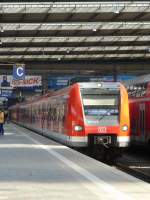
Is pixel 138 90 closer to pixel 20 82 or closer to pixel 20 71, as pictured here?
pixel 20 71

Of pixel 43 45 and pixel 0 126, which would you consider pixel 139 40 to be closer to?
pixel 43 45

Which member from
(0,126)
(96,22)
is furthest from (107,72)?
(0,126)

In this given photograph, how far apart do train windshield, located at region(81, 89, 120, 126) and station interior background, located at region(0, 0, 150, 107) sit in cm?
1082

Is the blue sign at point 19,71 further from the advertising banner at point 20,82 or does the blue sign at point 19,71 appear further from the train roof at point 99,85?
the train roof at point 99,85

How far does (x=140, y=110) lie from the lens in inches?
941

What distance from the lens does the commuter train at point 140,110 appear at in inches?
906

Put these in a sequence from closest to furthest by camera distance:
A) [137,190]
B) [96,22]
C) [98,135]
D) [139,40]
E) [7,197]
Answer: [7,197], [137,190], [98,135], [96,22], [139,40]

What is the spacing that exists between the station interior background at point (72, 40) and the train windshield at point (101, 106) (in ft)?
35.5

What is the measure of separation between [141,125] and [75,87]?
10.8ft

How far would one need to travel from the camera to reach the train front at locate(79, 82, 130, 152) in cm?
2139

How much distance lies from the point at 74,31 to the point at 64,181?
101 feet

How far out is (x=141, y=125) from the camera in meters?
23.9

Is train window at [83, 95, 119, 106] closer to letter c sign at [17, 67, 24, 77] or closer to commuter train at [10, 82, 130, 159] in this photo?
commuter train at [10, 82, 130, 159]

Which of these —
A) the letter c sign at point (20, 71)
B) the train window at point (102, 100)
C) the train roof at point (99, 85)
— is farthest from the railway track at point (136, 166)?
the letter c sign at point (20, 71)
